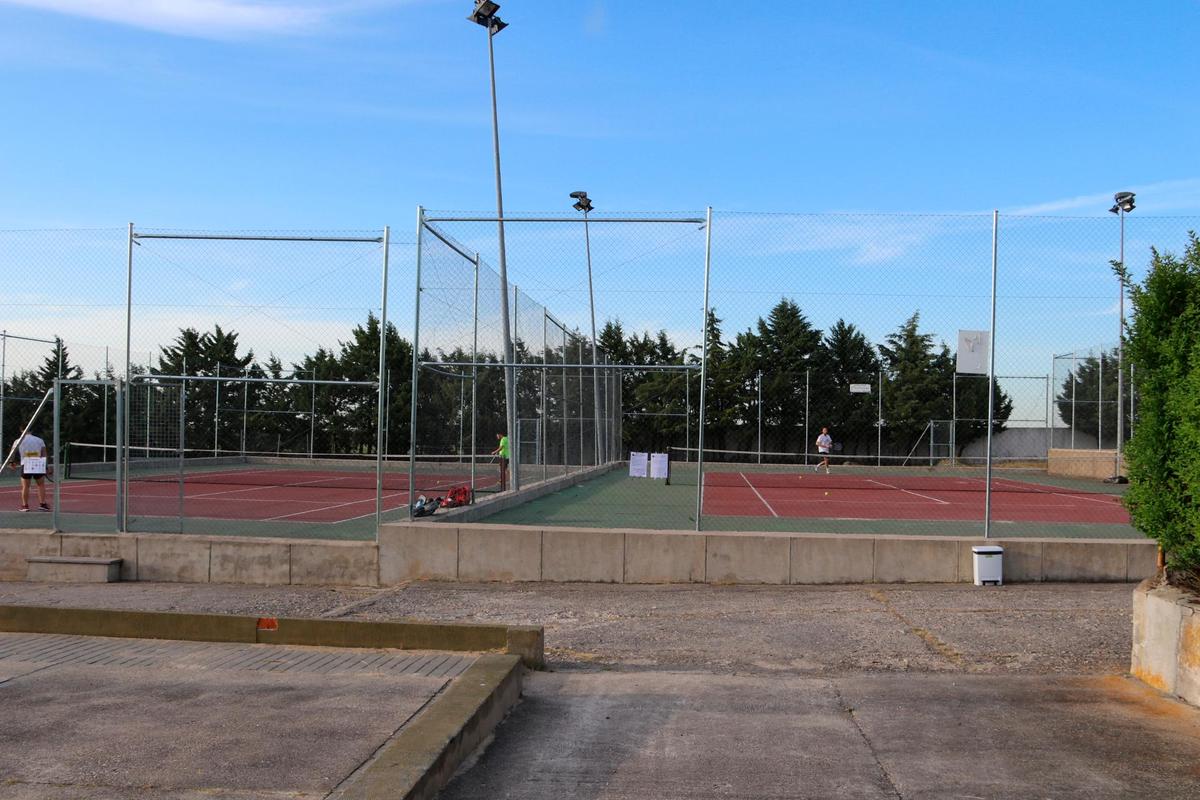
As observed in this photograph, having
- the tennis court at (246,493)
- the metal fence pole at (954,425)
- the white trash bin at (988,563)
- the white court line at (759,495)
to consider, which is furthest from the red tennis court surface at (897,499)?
the tennis court at (246,493)

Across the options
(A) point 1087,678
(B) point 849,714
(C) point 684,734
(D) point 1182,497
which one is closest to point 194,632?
(C) point 684,734

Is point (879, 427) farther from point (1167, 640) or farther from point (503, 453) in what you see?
point (1167, 640)

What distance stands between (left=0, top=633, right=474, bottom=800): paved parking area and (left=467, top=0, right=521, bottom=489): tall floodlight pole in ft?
19.3

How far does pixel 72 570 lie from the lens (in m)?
12.4

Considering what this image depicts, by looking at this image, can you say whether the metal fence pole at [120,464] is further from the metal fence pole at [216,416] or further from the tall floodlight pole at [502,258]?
the metal fence pole at [216,416]

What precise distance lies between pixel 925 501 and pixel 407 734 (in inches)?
717

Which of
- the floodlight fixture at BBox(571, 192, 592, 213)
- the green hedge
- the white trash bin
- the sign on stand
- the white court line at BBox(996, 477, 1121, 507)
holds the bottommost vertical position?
the white court line at BBox(996, 477, 1121, 507)

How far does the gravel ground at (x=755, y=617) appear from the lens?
26.6ft

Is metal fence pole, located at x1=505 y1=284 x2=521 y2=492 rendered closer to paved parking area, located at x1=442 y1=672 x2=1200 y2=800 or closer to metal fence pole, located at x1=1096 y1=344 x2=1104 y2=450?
paved parking area, located at x1=442 y1=672 x2=1200 y2=800

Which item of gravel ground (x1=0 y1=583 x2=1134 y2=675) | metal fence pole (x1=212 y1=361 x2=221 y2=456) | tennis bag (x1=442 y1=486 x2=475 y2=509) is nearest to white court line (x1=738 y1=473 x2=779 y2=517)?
tennis bag (x1=442 y1=486 x2=475 y2=509)

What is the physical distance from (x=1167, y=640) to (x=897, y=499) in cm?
1568

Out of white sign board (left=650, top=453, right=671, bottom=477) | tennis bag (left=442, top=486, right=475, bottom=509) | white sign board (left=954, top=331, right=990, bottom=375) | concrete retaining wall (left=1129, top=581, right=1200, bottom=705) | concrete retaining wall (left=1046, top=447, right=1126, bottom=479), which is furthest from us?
concrete retaining wall (left=1046, top=447, right=1126, bottom=479)

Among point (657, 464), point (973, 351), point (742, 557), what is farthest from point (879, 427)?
point (742, 557)

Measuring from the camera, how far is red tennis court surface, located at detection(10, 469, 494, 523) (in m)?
15.2
